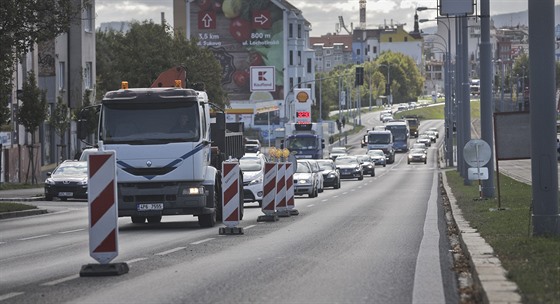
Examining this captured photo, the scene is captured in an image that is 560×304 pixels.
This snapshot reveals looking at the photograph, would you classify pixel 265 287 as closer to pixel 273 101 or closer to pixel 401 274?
pixel 401 274

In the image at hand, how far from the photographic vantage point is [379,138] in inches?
4779

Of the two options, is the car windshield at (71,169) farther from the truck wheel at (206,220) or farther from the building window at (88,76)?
the building window at (88,76)

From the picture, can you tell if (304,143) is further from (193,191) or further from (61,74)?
(193,191)

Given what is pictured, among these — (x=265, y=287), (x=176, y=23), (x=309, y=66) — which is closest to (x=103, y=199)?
(x=265, y=287)

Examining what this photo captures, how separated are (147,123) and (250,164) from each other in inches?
656

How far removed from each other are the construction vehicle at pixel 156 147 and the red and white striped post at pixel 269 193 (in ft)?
10.1

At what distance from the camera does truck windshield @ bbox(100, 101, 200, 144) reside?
26.7 meters

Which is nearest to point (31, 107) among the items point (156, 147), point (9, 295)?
point (156, 147)

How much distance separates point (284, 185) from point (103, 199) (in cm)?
1624

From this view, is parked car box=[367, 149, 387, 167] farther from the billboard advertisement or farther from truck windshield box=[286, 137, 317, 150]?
the billboard advertisement

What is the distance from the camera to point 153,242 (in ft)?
74.1

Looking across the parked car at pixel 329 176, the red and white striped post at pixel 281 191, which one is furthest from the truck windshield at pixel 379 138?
the red and white striped post at pixel 281 191

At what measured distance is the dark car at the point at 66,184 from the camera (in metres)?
47.7

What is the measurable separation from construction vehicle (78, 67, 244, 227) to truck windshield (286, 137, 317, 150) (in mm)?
62598
